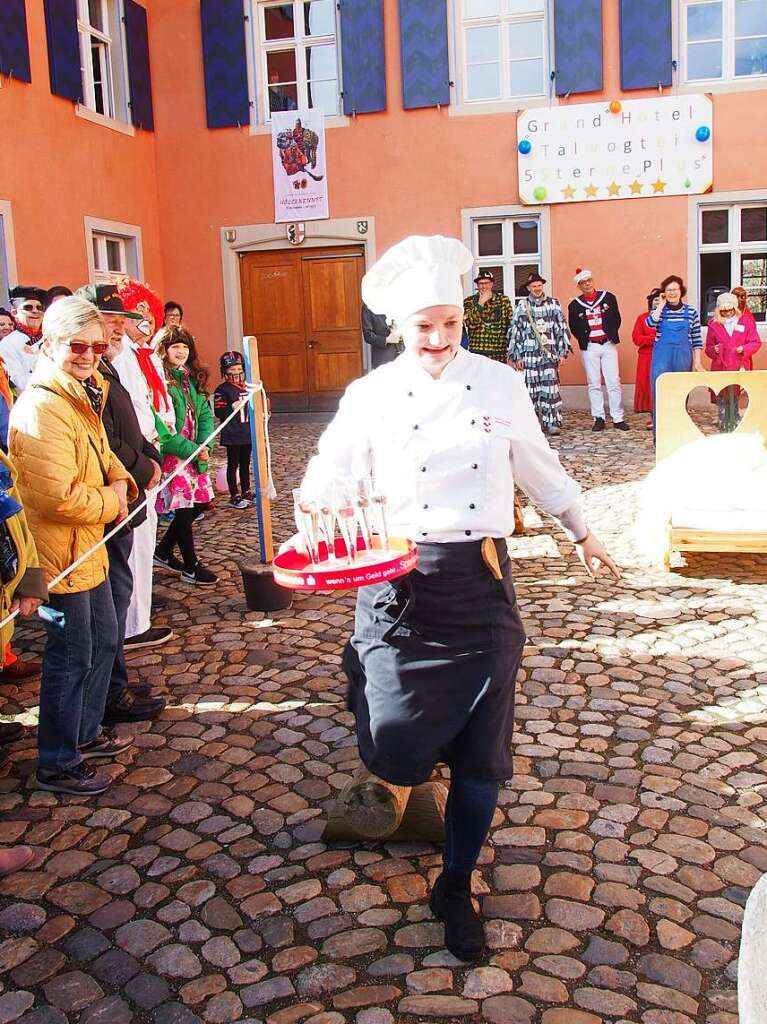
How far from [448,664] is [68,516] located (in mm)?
1574

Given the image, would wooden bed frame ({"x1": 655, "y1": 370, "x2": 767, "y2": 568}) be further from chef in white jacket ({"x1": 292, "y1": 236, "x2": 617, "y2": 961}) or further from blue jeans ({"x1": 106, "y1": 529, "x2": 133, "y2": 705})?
chef in white jacket ({"x1": 292, "y1": 236, "x2": 617, "y2": 961})

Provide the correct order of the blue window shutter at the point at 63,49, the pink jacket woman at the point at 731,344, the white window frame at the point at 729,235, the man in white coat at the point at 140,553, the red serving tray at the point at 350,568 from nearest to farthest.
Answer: the red serving tray at the point at 350,568 → the man in white coat at the point at 140,553 → the pink jacket woman at the point at 731,344 → the blue window shutter at the point at 63,49 → the white window frame at the point at 729,235

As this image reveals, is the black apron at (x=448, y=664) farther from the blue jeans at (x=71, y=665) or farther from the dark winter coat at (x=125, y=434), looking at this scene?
the dark winter coat at (x=125, y=434)

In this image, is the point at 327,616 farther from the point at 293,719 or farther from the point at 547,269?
the point at 547,269

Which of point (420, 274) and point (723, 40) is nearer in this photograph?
point (420, 274)

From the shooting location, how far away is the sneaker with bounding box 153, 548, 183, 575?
6.67m

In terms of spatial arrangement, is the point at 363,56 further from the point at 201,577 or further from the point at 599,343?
the point at 201,577

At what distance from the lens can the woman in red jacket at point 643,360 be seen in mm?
14040

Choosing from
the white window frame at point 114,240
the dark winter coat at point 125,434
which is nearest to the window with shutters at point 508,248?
the white window frame at point 114,240

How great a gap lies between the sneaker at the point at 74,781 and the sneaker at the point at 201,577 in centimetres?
272

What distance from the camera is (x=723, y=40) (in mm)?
14211

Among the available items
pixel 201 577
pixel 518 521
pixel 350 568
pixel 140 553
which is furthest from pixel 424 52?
pixel 350 568

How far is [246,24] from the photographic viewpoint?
15102 millimetres

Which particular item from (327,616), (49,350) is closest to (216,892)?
(49,350)
